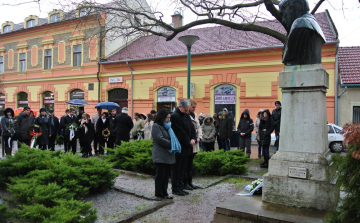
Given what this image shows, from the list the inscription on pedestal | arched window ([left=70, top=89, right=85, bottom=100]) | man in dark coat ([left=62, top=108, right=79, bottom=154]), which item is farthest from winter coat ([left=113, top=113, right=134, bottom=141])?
arched window ([left=70, top=89, right=85, bottom=100])

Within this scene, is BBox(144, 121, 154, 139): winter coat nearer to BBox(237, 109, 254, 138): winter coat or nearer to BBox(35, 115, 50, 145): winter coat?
BBox(237, 109, 254, 138): winter coat

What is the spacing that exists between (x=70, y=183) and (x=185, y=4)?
840 centimetres

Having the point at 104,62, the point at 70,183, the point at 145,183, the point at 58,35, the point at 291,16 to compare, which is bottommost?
the point at 145,183

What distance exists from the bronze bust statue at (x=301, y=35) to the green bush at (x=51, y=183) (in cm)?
368

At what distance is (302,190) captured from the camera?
401 cm

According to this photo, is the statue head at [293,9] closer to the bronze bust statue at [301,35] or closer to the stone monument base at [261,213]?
the bronze bust statue at [301,35]

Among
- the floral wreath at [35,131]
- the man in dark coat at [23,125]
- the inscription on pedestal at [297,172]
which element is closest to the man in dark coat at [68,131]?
the floral wreath at [35,131]

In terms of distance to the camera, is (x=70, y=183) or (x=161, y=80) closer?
(x=70, y=183)

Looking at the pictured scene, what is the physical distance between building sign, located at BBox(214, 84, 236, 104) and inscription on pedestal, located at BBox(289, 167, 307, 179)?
1447cm

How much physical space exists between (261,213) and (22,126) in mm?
8149

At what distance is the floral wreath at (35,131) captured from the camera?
9.35 m

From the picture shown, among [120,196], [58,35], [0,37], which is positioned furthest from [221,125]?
[0,37]

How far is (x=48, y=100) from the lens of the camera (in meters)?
25.2

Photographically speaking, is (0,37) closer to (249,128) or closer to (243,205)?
(249,128)
